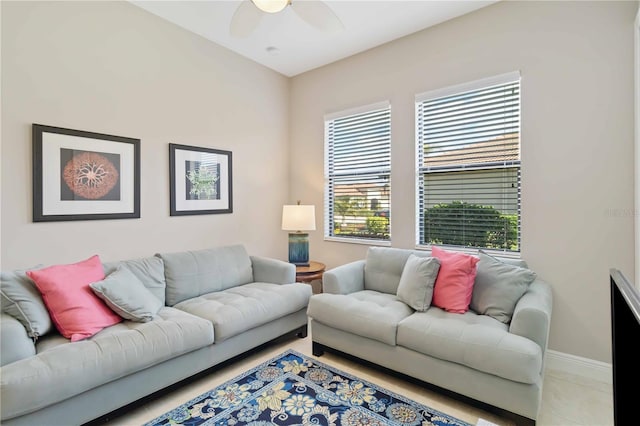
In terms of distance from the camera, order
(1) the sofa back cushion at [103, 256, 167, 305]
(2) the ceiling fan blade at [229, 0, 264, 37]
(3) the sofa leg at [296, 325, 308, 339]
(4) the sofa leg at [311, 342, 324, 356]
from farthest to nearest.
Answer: (3) the sofa leg at [296, 325, 308, 339] → (4) the sofa leg at [311, 342, 324, 356] → (1) the sofa back cushion at [103, 256, 167, 305] → (2) the ceiling fan blade at [229, 0, 264, 37]

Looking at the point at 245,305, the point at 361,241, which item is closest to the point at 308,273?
the point at 361,241

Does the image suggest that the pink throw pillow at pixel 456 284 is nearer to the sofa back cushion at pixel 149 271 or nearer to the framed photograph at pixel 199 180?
the sofa back cushion at pixel 149 271

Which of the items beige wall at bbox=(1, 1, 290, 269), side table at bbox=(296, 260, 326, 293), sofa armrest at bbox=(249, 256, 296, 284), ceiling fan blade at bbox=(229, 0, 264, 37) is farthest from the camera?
side table at bbox=(296, 260, 326, 293)

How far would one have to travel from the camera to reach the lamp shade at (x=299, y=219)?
3.70m

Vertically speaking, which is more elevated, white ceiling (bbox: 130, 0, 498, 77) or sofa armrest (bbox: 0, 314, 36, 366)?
white ceiling (bbox: 130, 0, 498, 77)

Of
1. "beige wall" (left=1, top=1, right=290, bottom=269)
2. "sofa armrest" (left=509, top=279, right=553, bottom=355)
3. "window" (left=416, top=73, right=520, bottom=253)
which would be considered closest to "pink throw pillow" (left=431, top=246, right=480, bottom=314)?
"sofa armrest" (left=509, top=279, right=553, bottom=355)

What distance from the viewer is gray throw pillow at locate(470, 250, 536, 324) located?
7.46 ft

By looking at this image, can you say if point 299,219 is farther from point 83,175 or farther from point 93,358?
point 93,358

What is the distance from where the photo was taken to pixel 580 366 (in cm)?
248

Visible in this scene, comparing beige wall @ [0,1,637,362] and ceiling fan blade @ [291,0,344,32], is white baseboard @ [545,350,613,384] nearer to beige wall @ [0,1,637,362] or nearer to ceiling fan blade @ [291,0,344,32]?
beige wall @ [0,1,637,362]

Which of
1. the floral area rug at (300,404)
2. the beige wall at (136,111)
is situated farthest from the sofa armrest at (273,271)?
the floral area rug at (300,404)

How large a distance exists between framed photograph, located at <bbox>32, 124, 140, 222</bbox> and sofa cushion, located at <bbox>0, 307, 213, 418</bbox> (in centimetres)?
98

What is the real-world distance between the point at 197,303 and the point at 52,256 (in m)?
1.10

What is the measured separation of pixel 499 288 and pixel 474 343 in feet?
1.84
